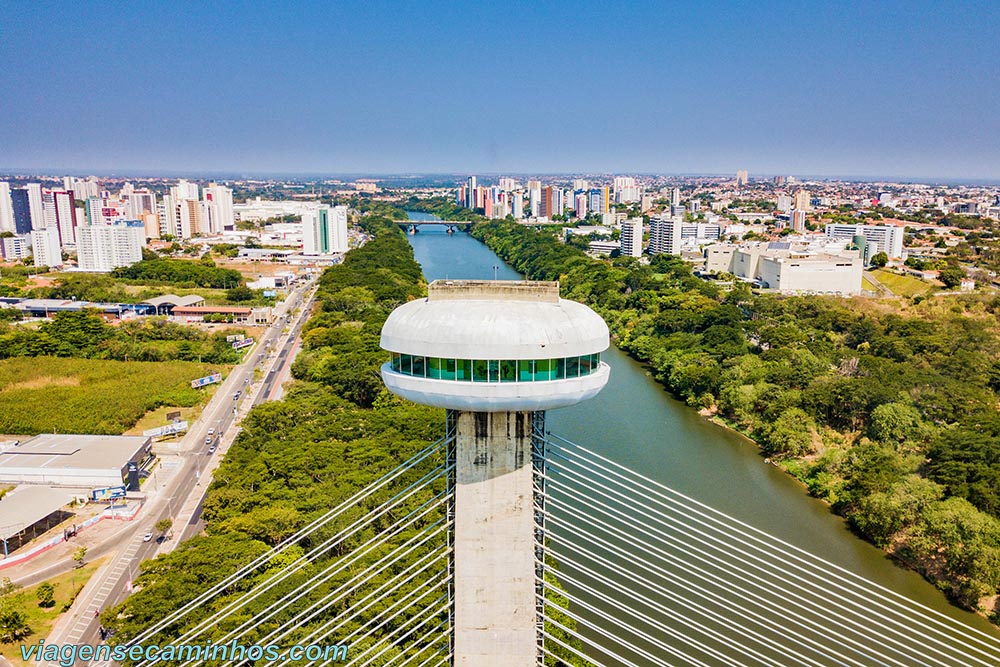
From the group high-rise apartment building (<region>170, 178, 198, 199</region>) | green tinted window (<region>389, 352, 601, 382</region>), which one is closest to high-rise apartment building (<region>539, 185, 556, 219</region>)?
high-rise apartment building (<region>170, 178, 198, 199</region>)

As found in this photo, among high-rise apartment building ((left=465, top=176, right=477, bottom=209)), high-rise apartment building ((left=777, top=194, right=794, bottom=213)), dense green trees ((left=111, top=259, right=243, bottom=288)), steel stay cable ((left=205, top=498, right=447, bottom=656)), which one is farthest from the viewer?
high-rise apartment building ((left=465, top=176, right=477, bottom=209))

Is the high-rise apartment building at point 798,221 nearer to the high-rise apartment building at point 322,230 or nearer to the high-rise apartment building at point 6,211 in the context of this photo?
the high-rise apartment building at point 322,230

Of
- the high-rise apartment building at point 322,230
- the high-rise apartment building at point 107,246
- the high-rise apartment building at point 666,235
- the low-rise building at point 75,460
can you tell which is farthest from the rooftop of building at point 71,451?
the high-rise apartment building at point 666,235

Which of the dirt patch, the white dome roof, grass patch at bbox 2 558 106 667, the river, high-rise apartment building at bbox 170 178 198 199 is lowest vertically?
the river

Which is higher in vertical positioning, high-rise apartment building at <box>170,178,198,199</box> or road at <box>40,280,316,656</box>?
high-rise apartment building at <box>170,178,198,199</box>

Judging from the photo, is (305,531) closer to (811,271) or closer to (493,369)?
(493,369)

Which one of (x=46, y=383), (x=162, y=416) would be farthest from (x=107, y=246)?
(x=162, y=416)

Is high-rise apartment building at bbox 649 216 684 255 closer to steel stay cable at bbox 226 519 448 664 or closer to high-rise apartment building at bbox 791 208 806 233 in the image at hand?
high-rise apartment building at bbox 791 208 806 233

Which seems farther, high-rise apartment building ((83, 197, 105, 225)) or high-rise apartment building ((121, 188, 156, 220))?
high-rise apartment building ((121, 188, 156, 220))
